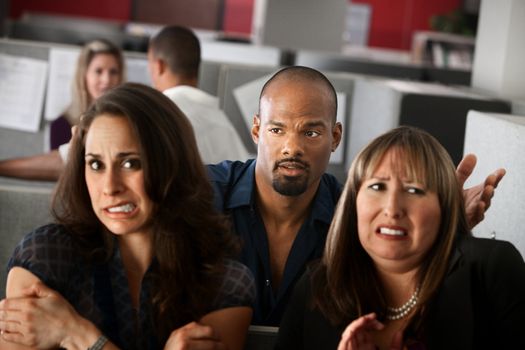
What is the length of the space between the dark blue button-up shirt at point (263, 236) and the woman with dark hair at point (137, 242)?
23 centimetres

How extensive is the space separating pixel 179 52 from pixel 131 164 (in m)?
1.38

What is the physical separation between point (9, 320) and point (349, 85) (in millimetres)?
2074

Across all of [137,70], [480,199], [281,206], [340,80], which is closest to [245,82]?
[340,80]

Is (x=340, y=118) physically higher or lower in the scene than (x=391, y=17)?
lower

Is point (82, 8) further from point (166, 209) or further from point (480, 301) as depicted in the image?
point (480, 301)

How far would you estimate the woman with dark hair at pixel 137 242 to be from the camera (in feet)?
5.17

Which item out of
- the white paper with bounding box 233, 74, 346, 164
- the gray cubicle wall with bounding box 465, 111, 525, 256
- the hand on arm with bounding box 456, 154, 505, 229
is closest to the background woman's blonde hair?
the white paper with bounding box 233, 74, 346, 164

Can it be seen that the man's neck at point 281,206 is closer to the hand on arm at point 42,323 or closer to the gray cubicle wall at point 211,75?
the hand on arm at point 42,323

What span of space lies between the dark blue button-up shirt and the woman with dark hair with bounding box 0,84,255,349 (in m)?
0.23

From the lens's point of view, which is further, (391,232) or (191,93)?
(191,93)

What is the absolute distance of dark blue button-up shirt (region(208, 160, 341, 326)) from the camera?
186 cm

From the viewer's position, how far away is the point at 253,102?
3.30m

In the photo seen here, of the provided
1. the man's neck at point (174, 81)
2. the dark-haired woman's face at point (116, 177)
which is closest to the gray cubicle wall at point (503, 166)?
the dark-haired woman's face at point (116, 177)

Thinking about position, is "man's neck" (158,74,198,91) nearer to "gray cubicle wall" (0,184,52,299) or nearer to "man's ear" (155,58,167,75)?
"man's ear" (155,58,167,75)
